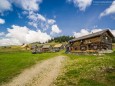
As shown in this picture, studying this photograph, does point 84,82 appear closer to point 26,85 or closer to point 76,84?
point 76,84

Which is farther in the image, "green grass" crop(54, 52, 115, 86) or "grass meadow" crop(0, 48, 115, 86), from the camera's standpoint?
"grass meadow" crop(0, 48, 115, 86)

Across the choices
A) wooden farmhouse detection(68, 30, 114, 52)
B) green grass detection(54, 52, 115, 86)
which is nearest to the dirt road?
green grass detection(54, 52, 115, 86)

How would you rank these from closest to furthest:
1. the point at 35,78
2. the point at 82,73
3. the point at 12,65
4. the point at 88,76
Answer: the point at 88,76 → the point at 35,78 → the point at 82,73 → the point at 12,65

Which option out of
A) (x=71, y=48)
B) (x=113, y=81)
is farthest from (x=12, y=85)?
(x=71, y=48)

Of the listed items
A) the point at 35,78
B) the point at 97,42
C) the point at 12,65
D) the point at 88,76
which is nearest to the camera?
the point at 88,76

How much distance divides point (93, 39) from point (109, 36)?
333 inches

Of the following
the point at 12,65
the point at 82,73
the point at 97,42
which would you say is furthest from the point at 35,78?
the point at 97,42

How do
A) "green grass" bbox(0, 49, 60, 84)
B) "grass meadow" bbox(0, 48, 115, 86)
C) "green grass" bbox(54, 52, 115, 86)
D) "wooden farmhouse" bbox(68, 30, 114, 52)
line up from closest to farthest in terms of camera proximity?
"green grass" bbox(54, 52, 115, 86) → "grass meadow" bbox(0, 48, 115, 86) → "green grass" bbox(0, 49, 60, 84) → "wooden farmhouse" bbox(68, 30, 114, 52)

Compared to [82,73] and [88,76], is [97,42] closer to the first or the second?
[82,73]

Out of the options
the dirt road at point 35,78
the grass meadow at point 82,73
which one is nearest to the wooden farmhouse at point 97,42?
the grass meadow at point 82,73

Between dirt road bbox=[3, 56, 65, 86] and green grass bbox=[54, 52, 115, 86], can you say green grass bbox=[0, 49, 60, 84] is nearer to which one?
dirt road bbox=[3, 56, 65, 86]

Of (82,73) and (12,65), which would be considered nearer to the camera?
(82,73)

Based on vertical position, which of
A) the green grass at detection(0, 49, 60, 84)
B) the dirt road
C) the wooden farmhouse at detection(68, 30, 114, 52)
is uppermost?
the wooden farmhouse at detection(68, 30, 114, 52)

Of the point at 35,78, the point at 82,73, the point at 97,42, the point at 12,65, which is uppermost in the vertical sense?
the point at 97,42
